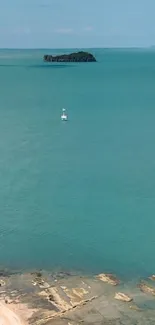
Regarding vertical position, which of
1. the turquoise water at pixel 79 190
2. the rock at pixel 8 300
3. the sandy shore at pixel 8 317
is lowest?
the sandy shore at pixel 8 317

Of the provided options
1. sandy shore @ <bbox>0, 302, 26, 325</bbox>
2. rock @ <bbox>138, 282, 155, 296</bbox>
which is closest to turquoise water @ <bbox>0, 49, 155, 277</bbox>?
rock @ <bbox>138, 282, 155, 296</bbox>

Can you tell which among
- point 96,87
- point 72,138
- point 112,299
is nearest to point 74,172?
point 72,138

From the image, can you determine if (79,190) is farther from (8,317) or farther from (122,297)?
(8,317)

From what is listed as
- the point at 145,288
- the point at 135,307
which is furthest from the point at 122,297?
the point at 145,288

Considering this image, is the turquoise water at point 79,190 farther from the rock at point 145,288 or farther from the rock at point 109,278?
the rock at point 145,288

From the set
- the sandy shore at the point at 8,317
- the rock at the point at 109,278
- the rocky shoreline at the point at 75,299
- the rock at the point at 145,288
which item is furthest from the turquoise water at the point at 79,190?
the sandy shore at the point at 8,317

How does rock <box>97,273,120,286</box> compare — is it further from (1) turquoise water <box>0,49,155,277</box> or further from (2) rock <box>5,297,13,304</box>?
(2) rock <box>5,297,13,304</box>

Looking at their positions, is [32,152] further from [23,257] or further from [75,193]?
[23,257]
